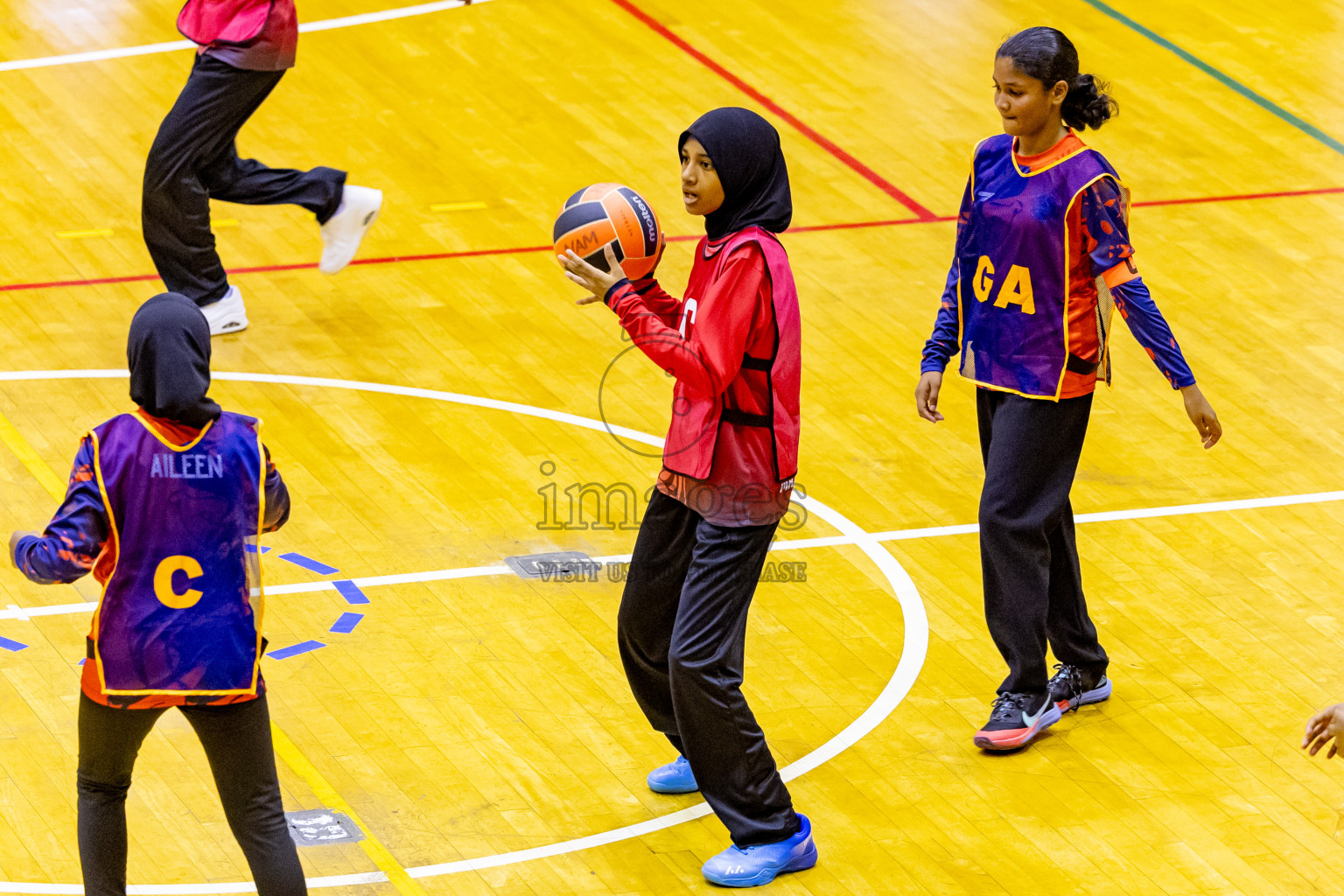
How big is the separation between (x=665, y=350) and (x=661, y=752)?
A: 1610mm

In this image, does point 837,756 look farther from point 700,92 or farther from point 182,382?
point 700,92

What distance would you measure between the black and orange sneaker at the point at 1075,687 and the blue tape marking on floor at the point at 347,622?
7.73 ft

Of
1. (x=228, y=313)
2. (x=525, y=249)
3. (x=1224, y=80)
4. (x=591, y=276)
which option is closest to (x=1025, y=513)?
(x=591, y=276)

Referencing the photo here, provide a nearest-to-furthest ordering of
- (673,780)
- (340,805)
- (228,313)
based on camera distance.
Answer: (340,805)
(673,780)
(228,313)

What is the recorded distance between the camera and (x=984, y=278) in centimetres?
639

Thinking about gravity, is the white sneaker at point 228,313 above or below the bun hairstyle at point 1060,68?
below

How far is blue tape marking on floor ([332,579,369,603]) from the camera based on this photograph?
7.28m

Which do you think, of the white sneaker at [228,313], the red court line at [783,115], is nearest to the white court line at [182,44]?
the red court line at [783,115]

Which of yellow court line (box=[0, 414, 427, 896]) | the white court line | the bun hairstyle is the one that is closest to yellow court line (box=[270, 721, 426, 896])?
yellow court line (box=[0, 414, 427, 896])

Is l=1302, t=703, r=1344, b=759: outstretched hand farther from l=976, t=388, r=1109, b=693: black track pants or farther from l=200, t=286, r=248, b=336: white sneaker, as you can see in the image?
l=200, t=286, r=248, b=336: white sneaker

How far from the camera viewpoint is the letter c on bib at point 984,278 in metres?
6.35

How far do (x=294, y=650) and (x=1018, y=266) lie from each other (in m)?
2.70

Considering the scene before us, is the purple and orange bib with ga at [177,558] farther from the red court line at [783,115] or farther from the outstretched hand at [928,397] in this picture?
the red court line at [783,115]

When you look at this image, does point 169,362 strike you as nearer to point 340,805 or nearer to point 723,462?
point 723,462
